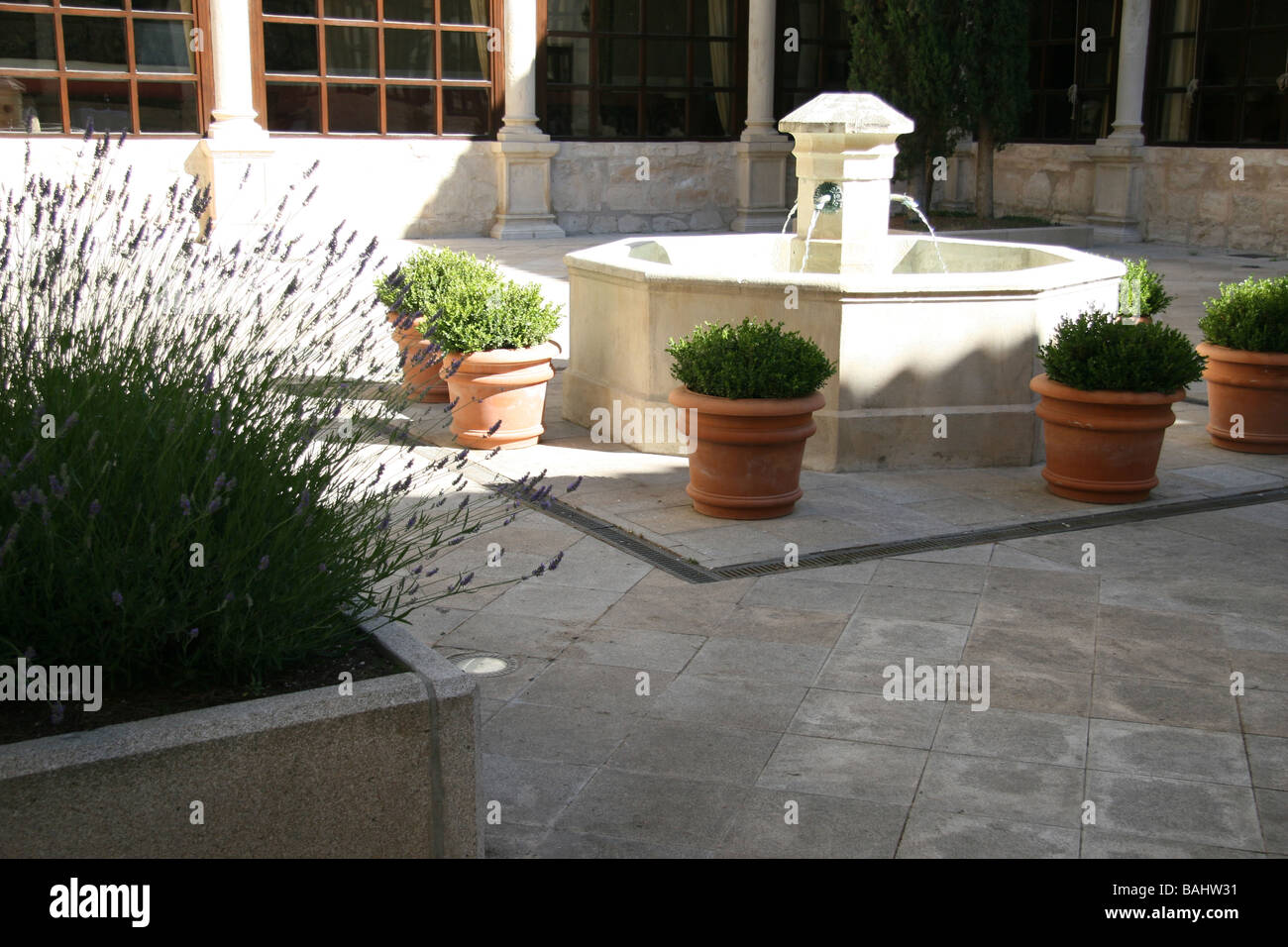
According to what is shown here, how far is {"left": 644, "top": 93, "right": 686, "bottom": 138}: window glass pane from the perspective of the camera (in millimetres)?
19375

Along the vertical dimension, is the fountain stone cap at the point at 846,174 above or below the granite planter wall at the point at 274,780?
A: above

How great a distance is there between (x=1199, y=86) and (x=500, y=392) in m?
13.6

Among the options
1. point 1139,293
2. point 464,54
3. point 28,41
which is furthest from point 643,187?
point 1139,293

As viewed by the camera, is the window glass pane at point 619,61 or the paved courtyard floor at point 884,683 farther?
the window glass pane at point 619,61

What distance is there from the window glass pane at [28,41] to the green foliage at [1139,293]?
A: 12.2m

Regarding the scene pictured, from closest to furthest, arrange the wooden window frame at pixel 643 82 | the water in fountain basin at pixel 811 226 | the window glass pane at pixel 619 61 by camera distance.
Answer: the water in fountain basin at pixel 811 226 < the wooden window frame at pixel 643 82 < the window glass pane at pixel 619 61

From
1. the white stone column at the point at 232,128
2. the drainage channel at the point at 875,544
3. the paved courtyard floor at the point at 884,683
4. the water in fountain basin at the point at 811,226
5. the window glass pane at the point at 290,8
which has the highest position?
the window glass pane at the point at 290,8

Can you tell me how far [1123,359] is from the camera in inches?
275

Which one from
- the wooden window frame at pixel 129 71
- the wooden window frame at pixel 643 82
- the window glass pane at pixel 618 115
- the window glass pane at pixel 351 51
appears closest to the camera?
the wooden window frame at pixel 129 71

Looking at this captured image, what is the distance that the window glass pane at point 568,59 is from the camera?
18.6m

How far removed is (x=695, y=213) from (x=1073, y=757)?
53.5ft

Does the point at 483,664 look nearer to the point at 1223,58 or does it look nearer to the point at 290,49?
the point at 290,49

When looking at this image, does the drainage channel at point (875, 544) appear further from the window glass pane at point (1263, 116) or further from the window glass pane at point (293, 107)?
the window glass pane at point (1263, 116)

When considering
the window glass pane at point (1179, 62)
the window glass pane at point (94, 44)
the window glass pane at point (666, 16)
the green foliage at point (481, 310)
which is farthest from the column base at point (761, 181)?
the green foliage at point (481, 310)
